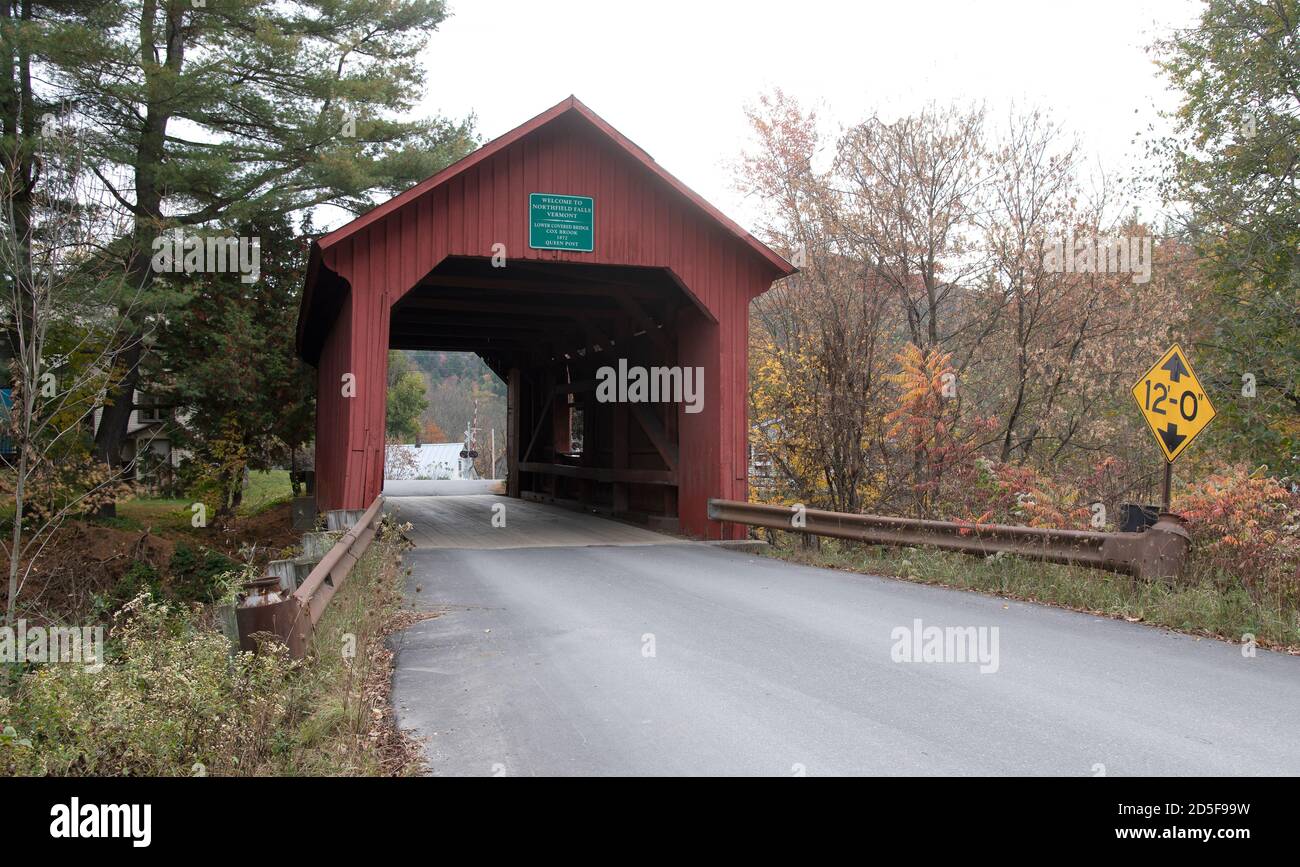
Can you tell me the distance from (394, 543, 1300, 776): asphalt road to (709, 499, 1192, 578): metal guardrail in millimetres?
765

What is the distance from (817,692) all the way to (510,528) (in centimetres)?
1043

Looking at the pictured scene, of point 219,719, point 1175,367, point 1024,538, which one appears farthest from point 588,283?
point 219,719

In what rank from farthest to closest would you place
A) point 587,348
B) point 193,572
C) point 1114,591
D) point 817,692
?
point 587,348
point 193,572
point 1114,591
point 817,692

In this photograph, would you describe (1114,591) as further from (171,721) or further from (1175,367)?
(171,721)

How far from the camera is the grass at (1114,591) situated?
6082 mm

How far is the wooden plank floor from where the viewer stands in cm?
1255

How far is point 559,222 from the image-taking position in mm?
12047

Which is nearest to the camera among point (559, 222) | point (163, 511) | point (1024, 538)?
point (1024, 538)

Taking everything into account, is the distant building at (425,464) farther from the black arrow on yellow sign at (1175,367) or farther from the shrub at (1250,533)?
the shrub at (1250,533)

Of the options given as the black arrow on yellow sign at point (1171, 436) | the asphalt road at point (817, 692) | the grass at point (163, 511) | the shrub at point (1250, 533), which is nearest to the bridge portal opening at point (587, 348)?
the asphalt road at point (817, 692)

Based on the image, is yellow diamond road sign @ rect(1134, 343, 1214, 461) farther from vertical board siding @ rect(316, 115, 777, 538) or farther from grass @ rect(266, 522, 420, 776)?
grass @ rect(266, 522, 420, 776)

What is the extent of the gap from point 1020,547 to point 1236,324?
8844mm

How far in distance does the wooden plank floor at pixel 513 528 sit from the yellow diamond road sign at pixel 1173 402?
662cm

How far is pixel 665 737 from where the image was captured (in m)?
3.94
